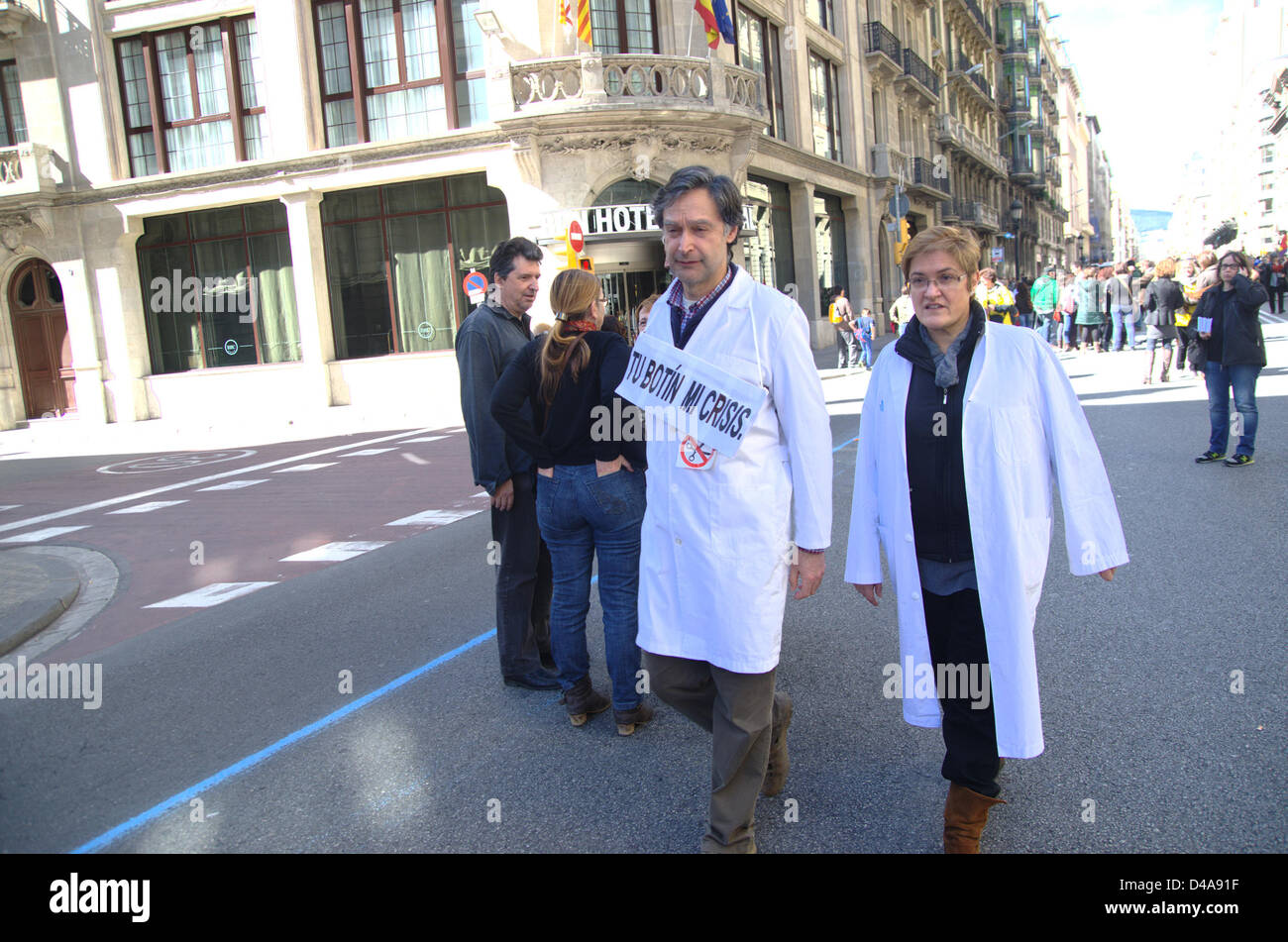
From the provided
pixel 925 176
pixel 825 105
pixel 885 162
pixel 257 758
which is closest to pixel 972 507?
pixel 257 758

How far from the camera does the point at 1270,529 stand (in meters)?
6.20

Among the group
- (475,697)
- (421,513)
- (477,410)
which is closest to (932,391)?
(477,410)

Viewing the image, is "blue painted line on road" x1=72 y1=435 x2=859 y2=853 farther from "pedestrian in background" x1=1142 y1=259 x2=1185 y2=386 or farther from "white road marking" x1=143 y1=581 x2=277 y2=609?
"pedestrian in background" x1=1142 y1=259 x2=1185 y2=386

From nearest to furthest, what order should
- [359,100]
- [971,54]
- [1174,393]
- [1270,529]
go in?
[1270,529] < [1174,393] < [359,100] < [971,54]

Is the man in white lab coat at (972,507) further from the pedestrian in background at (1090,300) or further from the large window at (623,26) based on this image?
the pedestrian in background at (1090,300)

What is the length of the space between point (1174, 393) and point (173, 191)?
2089cm

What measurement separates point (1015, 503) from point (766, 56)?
24864 millimetres

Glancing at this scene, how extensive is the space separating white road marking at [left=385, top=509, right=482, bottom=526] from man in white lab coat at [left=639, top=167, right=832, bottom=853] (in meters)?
6.20

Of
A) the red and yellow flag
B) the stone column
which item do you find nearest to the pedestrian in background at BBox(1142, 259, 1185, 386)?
the red and yellow flag

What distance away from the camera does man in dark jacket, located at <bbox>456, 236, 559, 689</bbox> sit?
4.38m

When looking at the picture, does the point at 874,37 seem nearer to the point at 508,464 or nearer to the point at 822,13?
the point at 822,13

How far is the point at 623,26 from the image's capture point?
20.6 metres

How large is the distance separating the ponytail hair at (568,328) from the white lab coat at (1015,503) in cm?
134

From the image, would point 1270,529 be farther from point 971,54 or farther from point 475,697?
point 971,54
